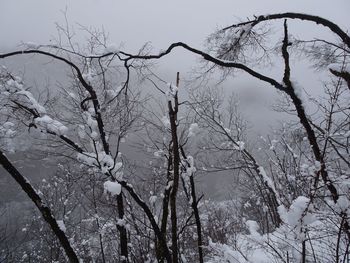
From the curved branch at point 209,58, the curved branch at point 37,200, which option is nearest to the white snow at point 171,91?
the curved branch at point 209,58

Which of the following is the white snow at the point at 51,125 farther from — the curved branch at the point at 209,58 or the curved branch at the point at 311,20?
the curved branch at the point at 311,20

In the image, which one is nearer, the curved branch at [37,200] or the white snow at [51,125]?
the white snow at [51,125]

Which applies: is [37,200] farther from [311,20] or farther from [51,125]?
[311,20]

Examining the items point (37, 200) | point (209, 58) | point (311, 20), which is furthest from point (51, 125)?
point (311, 20)

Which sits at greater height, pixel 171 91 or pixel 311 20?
pixel 311 20

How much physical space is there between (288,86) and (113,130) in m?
4.81

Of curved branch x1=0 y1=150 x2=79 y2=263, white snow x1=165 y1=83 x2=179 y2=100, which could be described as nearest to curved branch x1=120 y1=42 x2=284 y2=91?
white snow x1=165 y1=83 x2=179 y2=100

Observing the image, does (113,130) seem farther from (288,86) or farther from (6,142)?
(288,86)

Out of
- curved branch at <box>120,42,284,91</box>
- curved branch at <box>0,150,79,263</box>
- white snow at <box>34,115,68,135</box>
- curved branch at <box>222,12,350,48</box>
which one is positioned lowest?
curved branch at <box>0,150,79,263</box>

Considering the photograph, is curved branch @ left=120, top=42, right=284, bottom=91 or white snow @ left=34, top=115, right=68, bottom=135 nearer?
white snow @ left=34, top=115, right=68, bottom=135

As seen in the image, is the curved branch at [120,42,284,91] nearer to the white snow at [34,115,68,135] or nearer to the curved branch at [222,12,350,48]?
the curved branch at [222,12,350,48]

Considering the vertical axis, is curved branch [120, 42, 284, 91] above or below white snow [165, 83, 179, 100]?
A: above

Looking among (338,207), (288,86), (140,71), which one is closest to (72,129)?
(140,71)

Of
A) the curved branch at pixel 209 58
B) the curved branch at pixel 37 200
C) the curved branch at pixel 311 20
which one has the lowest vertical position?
the curved branch at pixel 37 200
